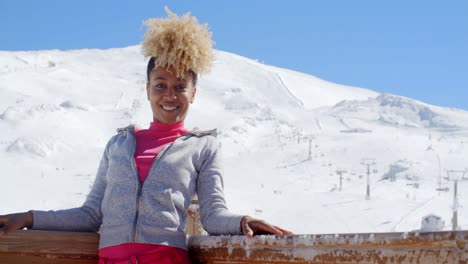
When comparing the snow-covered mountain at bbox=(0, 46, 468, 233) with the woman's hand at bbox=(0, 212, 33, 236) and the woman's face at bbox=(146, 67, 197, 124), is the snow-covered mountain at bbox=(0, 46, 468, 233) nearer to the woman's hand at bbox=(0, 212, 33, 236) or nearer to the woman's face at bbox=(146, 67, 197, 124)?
the woman's face at bbox=(146, 67, 197, 124)

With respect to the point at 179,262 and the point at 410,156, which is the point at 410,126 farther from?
the point at 179,262

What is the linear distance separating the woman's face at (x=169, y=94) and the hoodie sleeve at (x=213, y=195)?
0.17 metres

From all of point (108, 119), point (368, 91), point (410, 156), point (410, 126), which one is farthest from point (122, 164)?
point (368, 91)

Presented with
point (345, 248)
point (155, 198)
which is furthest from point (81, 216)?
point (345, 248)

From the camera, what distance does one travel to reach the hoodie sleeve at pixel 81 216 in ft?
7.70

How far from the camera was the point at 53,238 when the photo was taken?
2.22m

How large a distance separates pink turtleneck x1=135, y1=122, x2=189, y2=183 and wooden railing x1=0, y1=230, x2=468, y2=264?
12.2 inches

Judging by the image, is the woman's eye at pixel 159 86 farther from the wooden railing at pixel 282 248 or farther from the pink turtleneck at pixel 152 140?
the wooden railing at pixel 282 248

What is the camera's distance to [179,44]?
2.43 metres

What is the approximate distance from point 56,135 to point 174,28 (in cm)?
4737

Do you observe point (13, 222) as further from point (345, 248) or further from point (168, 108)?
point (345, 248)

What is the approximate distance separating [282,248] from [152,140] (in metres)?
0.94

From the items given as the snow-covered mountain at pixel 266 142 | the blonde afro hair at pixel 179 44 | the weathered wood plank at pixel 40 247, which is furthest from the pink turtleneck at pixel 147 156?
the snow-covered mountain at pixel 266 142

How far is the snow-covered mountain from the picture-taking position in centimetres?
3369
